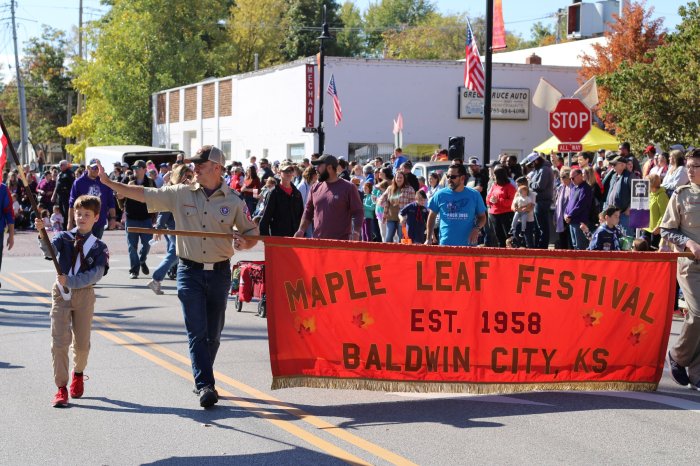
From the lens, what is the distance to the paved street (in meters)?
6.82

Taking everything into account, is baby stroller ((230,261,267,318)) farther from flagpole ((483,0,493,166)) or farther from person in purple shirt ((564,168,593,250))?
flagpole ((483,0,493,166))

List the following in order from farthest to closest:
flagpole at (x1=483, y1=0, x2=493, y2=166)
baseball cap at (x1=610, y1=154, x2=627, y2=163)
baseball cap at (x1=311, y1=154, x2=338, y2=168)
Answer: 1. flagpole at (x1=483, y1=0, x2=493, y2=166)
2. baseball cap at (x1=610, y1=154, x2=627, y2=163)
3. baseball cap at (x1=311, y1=154, x2=338, y2=168)

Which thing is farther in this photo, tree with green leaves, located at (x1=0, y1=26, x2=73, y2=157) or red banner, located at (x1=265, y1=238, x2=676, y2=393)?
tree with green leaves, located at (x1=0, y1=26, x2=73, y2=157)

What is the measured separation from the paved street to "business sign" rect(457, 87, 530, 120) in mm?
32247

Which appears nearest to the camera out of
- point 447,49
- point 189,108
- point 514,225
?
point 514,225

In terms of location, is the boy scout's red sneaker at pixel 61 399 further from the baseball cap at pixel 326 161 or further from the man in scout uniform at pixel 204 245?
the baseball cap at pixel 326 161

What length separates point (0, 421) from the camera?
779 centimetres

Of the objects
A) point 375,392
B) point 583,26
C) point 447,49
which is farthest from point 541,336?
point 447,49

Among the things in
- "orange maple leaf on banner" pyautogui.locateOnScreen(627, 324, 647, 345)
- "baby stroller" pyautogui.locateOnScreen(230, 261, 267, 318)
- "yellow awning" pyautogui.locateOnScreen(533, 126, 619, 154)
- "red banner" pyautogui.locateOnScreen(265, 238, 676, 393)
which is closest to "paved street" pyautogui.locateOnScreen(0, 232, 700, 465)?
"red banner" pyautogui.locateOnScreen(265, 238, 676, 393)

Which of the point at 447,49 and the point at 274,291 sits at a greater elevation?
the point at 447,49

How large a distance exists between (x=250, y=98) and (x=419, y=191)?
95.4 feet

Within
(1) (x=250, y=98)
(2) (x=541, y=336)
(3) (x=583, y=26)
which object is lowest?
(2) (x=541, y=336)

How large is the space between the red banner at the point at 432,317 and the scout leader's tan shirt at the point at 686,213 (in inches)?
37.9

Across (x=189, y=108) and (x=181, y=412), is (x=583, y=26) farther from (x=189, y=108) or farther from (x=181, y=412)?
(x=181, y=412)
